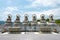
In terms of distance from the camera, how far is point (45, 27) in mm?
16266

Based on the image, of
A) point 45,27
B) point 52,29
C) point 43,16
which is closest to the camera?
point 45,27

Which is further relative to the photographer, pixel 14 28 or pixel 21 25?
pixel 21 25

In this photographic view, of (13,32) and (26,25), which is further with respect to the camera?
(26,25)

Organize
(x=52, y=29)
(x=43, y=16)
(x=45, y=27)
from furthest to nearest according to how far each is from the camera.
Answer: (x=43, y=16) < (x=52, y=29) < (x=45, y=27)

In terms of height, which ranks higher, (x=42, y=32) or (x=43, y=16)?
(x=43, y=16)

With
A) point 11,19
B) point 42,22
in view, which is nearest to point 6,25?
point 11,19

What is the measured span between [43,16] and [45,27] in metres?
2.69

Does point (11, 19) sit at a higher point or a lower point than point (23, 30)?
higher

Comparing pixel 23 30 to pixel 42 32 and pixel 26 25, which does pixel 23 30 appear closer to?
pixel 26 25

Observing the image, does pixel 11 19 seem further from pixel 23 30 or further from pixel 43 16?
pixel 43 16

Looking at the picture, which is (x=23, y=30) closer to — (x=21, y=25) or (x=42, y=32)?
(x=21, y=25)

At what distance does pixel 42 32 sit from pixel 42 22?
7.03ft

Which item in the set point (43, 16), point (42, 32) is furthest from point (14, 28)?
point (43, 16)

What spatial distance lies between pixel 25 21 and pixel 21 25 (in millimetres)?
1033
